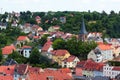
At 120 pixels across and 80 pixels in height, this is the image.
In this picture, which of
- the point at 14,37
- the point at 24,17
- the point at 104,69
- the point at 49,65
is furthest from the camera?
the point at 24,17

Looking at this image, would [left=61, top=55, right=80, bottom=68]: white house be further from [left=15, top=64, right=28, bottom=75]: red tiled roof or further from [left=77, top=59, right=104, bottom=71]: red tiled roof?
[left=15, top=64, right=28, bottom=75]: red tiled roof

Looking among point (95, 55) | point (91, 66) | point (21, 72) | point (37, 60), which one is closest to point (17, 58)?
point (37, 60)

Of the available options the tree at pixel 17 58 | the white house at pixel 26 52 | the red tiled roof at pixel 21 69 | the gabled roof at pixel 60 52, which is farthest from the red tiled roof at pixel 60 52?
the red tiled roof at pixel 21 69

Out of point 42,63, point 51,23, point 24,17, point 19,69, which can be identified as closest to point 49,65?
point 42,63

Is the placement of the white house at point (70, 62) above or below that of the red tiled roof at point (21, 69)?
below

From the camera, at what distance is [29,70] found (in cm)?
3912

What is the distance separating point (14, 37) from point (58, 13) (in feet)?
125

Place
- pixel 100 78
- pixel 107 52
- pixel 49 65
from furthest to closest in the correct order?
pixel 107 52, pixel 49 65, pixel 100 78

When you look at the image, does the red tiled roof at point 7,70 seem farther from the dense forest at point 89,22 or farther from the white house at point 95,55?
the dense forest at point 89,22

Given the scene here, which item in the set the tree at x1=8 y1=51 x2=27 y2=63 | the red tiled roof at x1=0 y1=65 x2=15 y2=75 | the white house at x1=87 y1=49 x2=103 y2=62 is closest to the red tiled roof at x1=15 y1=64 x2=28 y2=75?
the red tiled roof at x1=0 y1=65 x2=15 y2=75

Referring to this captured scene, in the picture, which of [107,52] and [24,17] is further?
[24,17]

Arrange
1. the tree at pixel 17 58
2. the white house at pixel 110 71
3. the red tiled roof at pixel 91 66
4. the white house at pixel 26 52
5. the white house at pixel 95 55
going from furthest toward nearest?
the white house at pixel 26 52 < the white house at pixel 95 55 < the tree at pixel 17 58 < the red tiled roof at pixel 91 66 < the white house at pixel 110 71

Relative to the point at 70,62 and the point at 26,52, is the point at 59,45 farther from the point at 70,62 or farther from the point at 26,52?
the point at 70,62

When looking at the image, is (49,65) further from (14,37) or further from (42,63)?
(14,37)
